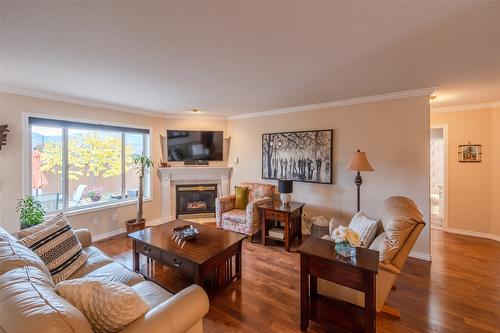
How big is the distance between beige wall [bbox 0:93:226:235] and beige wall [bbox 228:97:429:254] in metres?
2.81

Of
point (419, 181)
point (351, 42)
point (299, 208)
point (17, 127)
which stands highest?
point (351, 42)

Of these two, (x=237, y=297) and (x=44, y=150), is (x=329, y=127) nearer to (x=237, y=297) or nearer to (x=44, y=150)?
(x=237, y=297)

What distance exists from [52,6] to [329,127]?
3.68 m

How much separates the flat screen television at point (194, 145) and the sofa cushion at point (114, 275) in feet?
10.3

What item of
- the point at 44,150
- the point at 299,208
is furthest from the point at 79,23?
the point at 299,208


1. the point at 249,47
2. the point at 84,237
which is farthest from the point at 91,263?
the point at 249,47

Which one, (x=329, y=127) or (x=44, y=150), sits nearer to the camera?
(x=44, y=150)

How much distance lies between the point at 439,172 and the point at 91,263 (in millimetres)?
7700

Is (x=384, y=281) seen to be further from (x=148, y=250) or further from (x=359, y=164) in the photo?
(x=148, y=250)

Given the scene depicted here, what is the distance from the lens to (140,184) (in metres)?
4.04

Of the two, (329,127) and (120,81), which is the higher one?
(120,81)

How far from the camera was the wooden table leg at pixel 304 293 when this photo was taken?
69.2 inches

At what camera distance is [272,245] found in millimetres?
3623

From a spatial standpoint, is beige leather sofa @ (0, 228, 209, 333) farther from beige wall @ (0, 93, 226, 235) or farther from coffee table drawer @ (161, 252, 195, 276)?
beige wall @ (0, 93, 226, 235)
